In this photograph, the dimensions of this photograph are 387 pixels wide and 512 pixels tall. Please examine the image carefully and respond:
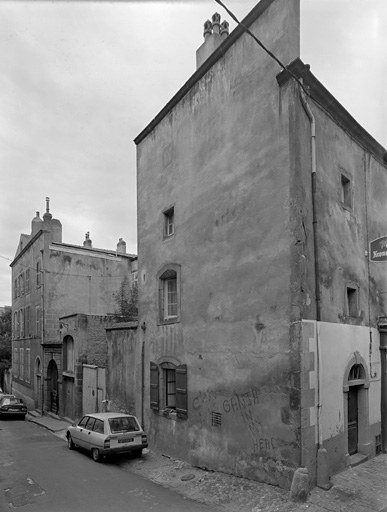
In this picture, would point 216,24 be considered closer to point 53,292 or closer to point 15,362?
point 53,292

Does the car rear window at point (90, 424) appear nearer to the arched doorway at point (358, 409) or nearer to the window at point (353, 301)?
the arched doorway at point (358, 409)

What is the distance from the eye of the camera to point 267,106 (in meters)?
10.6

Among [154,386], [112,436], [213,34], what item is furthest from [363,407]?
[213,34]

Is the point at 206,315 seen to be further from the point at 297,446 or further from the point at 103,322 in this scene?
the point at 103,322

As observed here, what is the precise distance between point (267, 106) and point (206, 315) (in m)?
5.77

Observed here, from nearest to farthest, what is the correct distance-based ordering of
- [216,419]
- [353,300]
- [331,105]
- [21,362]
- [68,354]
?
[331,105], [216,419], [353,300], [68,354], [21,362]

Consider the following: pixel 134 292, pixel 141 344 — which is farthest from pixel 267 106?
pixel 134 292

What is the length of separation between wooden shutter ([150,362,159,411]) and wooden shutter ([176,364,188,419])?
132 centimetres

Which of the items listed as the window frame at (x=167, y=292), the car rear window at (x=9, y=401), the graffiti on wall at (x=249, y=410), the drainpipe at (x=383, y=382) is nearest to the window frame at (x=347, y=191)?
the drainpipe at (x=383, y=382)

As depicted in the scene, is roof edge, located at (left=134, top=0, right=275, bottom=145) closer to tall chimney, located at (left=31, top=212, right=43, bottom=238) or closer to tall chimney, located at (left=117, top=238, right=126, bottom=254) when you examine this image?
tall chimney, located at (left=31, top=212, right=43, bottom=238)

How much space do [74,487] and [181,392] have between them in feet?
12.4

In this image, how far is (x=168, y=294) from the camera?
47.5 feet

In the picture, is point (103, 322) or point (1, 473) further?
point (103, 322)

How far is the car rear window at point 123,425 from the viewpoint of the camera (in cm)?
1300
